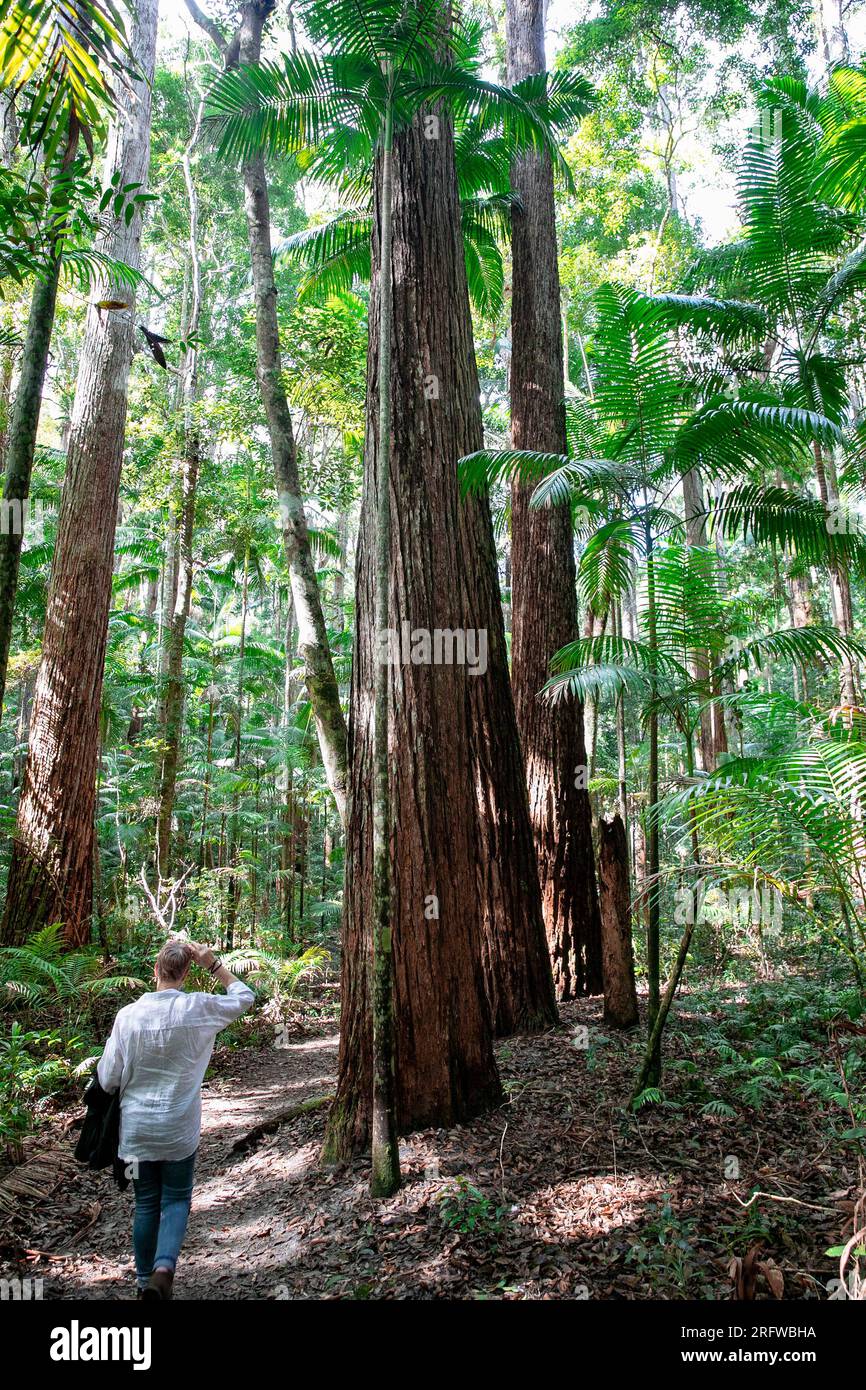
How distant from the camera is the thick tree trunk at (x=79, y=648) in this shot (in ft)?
26.0

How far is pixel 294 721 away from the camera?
1916cm

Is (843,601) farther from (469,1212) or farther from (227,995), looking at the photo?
(227,995)

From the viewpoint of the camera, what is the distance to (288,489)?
852cm

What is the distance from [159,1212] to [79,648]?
6.50m

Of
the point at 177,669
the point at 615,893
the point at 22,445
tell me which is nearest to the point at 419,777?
the point at 615,893

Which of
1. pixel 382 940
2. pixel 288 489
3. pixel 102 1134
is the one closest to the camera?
pixel 102 1134

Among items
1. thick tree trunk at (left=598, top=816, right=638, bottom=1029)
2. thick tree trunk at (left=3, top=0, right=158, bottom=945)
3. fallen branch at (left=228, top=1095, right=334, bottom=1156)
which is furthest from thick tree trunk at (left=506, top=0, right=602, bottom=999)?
thick tree trunk at (left=3, top=0, right=158, bottom=945)

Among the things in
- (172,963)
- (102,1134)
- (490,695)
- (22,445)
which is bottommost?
(102,1134)

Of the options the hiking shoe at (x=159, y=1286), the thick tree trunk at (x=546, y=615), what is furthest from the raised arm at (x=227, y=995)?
the thick tree trunk at (x=546, y=615)

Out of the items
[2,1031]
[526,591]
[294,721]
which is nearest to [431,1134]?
[2,1031]

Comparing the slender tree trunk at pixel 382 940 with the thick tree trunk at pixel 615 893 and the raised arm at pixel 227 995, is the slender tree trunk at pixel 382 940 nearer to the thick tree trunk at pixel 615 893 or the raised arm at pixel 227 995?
the raised arm at pixel 227 995

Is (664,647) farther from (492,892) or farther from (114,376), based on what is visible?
(114,376)

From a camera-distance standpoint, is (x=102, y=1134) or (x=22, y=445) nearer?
(x=102, y=1134)
